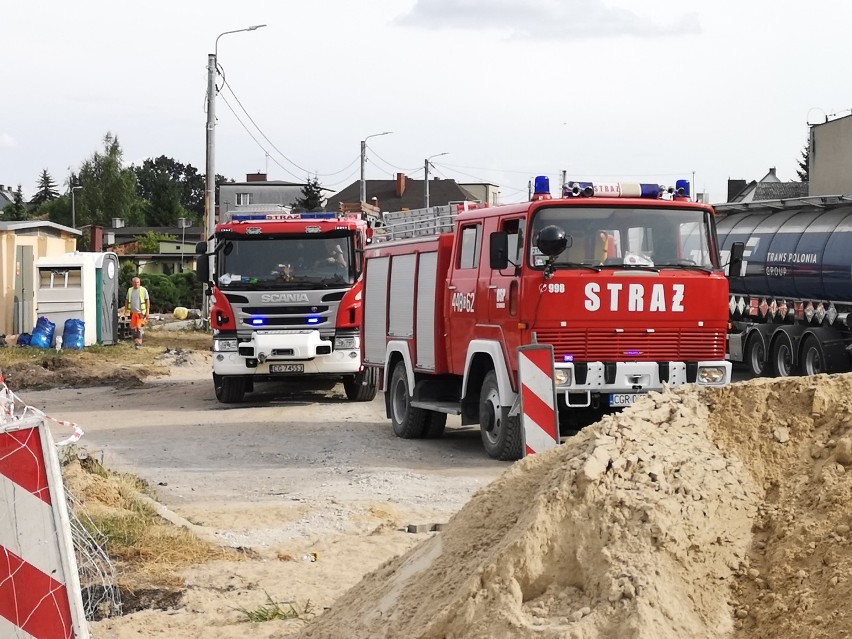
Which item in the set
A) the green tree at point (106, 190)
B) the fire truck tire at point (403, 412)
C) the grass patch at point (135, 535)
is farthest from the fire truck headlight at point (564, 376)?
the green tree at point (106, 190)

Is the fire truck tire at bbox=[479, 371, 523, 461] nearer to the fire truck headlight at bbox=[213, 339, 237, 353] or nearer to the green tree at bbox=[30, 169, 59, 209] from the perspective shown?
the fire truck headlight at bbox=[213, 339, 237, 353]

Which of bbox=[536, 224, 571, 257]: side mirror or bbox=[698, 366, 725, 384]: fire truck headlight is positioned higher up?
bbox=[536, 224, 571, 257]: side mirror

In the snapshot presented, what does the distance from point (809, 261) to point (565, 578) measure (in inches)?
771

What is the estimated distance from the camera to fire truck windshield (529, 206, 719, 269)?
1261cm

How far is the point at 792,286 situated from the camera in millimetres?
23906

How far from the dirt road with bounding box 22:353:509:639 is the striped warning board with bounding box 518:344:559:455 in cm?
99

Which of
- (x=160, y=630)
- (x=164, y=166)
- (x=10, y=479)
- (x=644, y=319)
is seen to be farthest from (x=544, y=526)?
(x=164, y=166)

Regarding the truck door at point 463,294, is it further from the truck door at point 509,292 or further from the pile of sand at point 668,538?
the pile of sand at point 668,538

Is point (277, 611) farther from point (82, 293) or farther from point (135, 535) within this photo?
point (82, 293)

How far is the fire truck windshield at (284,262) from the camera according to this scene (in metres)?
19.7

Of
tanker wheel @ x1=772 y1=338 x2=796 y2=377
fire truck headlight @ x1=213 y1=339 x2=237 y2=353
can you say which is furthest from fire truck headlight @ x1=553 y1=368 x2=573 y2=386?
tanker wheel @ x1=772 y1=338 x2=796 y2=377

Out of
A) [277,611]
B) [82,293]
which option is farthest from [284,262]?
[82,293]

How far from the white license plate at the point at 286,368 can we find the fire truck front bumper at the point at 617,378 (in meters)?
7.83

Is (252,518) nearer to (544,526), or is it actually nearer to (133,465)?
(133,465)
